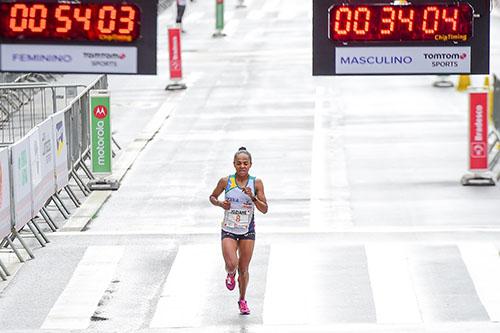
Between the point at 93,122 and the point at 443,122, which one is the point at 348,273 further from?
the point at 443,122

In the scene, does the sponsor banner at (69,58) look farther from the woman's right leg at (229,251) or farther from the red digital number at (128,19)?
the woman's right leg at (229,251)

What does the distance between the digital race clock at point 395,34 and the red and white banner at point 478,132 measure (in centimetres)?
885

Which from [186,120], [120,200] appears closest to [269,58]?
[186,120]

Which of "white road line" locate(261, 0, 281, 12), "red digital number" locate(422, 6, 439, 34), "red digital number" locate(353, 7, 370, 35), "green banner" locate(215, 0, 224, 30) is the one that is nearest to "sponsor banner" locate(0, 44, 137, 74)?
"red digital number" locate(353, 7, 370, 35)

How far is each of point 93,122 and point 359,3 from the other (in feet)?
33.9

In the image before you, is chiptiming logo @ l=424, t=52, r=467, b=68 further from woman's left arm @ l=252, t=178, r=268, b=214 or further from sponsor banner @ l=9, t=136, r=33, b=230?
sponsor banner @ l=9, t=136, r=33, b=230

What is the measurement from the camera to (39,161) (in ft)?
74.5

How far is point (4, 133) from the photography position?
29422 mm

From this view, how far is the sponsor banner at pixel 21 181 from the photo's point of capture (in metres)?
20.9

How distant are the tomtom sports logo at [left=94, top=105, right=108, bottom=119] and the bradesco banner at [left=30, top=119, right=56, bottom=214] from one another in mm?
2974

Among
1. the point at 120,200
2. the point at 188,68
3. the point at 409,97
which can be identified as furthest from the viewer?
the point at 188,68

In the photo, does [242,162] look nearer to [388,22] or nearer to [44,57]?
[388,22]

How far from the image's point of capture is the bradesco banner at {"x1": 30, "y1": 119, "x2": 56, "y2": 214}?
73.3 ft

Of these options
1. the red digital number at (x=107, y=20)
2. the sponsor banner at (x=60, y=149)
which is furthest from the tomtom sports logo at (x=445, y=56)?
the sponsor banner at (x=60, y=149)
